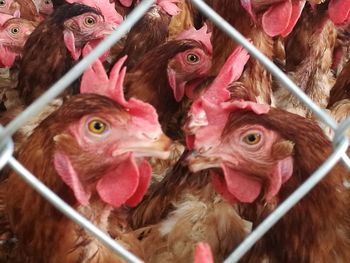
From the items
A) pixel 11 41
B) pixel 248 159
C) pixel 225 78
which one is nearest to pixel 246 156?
pixel 248 159

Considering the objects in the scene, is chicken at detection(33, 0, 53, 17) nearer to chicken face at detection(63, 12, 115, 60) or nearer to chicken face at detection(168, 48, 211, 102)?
chicken face at detection(63, 12, 115, 60)

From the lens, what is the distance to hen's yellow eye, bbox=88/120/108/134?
1.11 meters

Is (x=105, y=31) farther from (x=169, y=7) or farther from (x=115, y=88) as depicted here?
(x=115, y=88)

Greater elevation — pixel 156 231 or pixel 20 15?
pixel 156 231

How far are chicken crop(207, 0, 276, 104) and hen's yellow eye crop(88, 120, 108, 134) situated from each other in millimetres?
357

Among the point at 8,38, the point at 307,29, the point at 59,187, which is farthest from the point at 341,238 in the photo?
the point at 8,38

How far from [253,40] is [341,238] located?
1.55ft

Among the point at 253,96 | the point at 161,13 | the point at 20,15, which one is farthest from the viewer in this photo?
the point at 20,15

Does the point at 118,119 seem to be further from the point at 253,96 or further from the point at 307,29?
the point at 307,29

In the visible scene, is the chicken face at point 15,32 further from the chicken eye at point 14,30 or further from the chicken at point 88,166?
the chicken at point 88,166

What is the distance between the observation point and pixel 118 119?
3.62 ft

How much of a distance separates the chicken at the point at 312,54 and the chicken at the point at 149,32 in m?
0.26

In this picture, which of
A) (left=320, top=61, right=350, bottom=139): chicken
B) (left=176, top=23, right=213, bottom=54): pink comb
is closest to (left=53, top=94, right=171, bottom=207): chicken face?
(left=176, top=23, right=213, bottom=54): pink comb

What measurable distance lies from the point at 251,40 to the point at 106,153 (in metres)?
0.49
